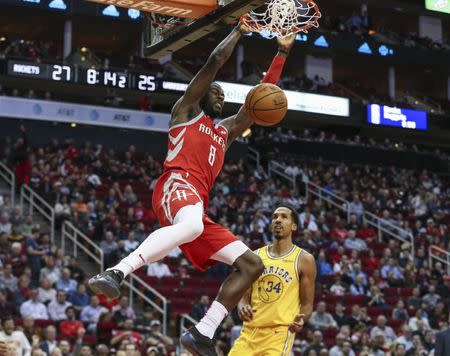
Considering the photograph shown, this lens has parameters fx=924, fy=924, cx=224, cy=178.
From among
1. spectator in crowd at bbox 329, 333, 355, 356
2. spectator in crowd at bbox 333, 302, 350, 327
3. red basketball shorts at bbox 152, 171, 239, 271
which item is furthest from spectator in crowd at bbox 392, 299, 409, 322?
red basketball shorts at bbox 152, 171, 239, 271

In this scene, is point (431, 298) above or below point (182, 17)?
below

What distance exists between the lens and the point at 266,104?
24.6 feet

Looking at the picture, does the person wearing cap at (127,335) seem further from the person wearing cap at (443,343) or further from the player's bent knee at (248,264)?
the player's bent knee at (248,264)

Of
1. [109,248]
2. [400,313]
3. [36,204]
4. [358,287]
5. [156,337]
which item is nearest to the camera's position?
[156,337]

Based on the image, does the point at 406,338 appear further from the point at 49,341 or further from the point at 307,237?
the point at 49,341

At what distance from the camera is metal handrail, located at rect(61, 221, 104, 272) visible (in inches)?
731

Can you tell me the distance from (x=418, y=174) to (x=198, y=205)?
26.5 m

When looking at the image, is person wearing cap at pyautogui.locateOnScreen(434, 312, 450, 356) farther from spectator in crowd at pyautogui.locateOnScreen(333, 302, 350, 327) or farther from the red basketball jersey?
spectator in crowd at pyautogui.locateOnScreen(333, 302, 350, 327)

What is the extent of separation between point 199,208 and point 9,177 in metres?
17.6

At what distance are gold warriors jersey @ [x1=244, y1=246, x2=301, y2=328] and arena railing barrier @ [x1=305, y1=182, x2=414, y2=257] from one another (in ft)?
55.4

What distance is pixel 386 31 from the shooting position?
36.0m

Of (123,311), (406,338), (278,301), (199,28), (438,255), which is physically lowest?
(406,338)

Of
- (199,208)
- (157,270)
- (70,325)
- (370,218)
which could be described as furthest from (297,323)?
(370,218)

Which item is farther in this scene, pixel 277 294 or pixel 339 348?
pixel 339 348
